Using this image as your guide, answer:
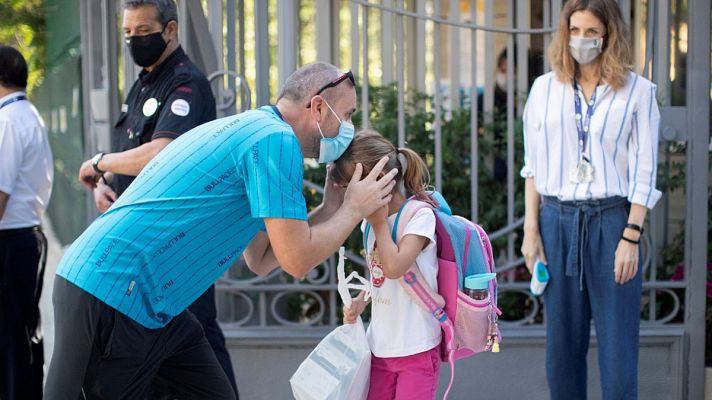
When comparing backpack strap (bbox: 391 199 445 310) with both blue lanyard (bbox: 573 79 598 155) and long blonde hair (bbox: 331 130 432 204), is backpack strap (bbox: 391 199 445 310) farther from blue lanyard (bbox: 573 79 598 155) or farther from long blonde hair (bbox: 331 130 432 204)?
blue lanyard (bbox: 573 79 598 155)

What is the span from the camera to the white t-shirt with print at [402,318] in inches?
143

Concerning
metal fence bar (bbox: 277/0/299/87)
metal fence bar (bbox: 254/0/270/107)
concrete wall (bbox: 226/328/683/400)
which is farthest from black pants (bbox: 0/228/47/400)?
metal fence bar (bbox: 277/0/299/87)

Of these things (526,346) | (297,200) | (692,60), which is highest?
(692,60)

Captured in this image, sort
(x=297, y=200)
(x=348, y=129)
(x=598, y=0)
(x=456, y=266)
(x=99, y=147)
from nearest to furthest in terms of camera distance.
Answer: (x=297, y=200)
(x=348, y=129)
(x=456, y=266)
(x=598, y=0)
(x=99, y=147)

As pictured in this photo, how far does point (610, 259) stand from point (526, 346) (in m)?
1.04

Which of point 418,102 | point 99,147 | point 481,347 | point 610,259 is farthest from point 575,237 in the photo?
point 99,147

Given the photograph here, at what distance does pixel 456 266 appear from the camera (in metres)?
3.61

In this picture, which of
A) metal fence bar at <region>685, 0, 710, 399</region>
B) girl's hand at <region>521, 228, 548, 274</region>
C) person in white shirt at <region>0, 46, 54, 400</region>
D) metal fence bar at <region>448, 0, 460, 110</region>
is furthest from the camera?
metal fence bar at <region>448, 0, 460, 110</region>

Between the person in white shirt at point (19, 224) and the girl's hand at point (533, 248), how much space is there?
227cm

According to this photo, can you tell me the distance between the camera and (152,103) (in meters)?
4.40

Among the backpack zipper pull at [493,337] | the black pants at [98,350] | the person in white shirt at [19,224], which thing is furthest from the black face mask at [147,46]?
the backpack zipper pull at [493,337]

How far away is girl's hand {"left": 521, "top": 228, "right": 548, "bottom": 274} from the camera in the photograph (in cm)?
452

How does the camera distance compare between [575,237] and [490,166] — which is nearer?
[575,237]

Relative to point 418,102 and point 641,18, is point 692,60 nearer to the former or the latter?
point 641,18
